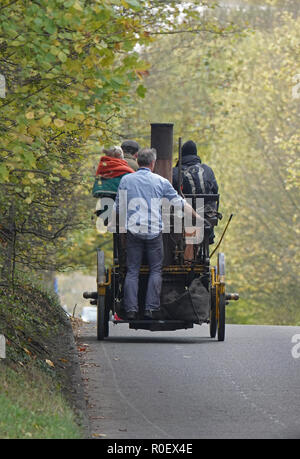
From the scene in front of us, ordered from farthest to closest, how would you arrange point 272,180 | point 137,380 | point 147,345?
1. point 272,180
2. point 147,345
3. point 137,380

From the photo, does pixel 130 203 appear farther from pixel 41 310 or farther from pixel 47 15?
pixel 47 15

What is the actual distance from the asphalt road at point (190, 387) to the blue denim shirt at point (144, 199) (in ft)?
4.74

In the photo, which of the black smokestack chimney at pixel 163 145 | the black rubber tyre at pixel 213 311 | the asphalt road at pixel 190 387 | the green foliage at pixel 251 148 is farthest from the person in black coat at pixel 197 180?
the green foliage at pixel 251 148

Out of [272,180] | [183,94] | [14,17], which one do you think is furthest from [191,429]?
[183,94]

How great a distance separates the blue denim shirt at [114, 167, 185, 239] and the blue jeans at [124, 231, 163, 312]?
115 mm

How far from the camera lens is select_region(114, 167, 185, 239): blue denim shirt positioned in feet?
41.8

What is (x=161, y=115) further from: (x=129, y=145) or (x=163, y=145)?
(x=163, y=145)

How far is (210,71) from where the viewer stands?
3189cm

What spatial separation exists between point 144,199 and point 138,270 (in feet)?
2.83

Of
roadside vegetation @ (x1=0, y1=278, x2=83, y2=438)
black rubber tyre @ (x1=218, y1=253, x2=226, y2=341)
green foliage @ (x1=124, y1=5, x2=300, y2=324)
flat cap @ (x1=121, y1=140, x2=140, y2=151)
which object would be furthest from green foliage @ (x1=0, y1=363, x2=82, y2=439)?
green foliage @ (x1=124, y1=5, x2=300, y2=324)

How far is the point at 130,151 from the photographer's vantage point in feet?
45.4

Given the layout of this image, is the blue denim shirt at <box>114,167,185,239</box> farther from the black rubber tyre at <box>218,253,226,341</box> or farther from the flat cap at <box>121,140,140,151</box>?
the black rubber tyre at <box>218,253,226,341</box>

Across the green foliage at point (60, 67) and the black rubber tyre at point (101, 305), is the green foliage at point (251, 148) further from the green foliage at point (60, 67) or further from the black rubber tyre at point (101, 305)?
the green foliage at point (60, 67)

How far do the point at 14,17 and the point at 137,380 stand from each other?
12.5ft
